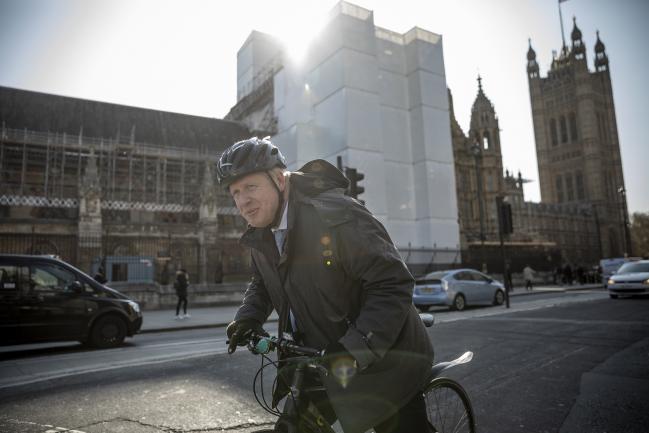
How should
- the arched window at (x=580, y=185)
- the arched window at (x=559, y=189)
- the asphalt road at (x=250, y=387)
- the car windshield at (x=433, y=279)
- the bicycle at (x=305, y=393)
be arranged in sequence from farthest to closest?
the arched window at (x=559, y=189)
the arched window at (x=580, y=185)
the car windshield at (x=433, y=279)
the asphalt road at (x=250, y=387)
the bicycle at (x=305, y=393)

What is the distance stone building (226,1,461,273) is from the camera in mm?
26172

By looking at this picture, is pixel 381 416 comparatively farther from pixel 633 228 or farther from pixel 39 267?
pixel 633 228

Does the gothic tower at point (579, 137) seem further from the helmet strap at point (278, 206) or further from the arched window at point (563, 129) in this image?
the helmet strap at point (278, 206)

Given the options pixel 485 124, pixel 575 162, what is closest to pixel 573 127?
pixel 575 162

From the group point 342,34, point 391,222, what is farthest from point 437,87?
point 391,222

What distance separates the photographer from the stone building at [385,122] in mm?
26172

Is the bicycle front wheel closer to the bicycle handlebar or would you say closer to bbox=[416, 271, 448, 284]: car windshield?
the bicycle handlebar

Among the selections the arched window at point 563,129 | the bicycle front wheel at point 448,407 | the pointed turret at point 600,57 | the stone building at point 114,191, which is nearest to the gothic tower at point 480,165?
the stone building at point 114,191

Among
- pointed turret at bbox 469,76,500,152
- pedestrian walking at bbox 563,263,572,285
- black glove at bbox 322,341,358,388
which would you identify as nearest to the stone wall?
black glove at bbox 322,341,358,388

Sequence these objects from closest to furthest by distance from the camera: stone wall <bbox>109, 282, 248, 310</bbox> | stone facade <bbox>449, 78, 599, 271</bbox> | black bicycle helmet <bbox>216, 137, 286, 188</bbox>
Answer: black bicycle helmet <bbox>216, 137, 286, 188</bbox>, stone wall <bbox>109, 282, 248, 310</bbox>, stone facade <bbox>449, 78, 599, 271</bbox>

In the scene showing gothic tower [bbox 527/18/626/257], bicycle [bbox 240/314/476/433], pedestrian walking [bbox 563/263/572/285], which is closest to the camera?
bicycle [bbox 240/314/476/433]

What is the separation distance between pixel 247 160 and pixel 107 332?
25.9 feet

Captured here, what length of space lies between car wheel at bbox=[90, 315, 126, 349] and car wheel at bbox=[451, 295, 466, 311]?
32.4 feet

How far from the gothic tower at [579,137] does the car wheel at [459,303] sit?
86866mm
